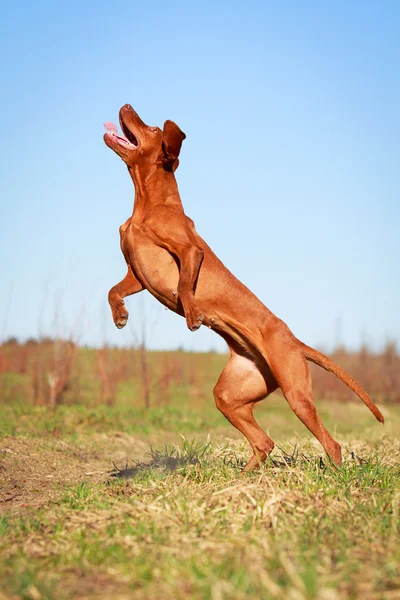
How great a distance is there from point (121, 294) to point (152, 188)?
0.99 metres

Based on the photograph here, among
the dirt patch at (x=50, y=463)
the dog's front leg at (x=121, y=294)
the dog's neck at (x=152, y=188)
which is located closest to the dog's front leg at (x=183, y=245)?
the dog's neck at (x=152, y=188)

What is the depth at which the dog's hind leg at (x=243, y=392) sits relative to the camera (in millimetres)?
6086

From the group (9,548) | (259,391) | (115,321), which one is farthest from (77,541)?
(259,391)

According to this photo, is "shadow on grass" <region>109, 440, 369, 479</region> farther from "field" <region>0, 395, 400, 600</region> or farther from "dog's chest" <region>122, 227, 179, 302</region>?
"dog's chest" <region>122, 227, 179, 302</region>

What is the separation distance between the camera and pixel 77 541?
3.48 m

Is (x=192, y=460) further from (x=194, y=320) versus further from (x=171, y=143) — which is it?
(x=171, y=143)

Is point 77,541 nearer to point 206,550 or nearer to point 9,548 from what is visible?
point 9,548

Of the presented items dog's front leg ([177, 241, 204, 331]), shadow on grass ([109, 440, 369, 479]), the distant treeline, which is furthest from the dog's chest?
the distant treeline

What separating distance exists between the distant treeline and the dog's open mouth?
28.5 feet

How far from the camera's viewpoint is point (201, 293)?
582 centimetres

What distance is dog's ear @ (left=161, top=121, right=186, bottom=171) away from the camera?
5852 mm

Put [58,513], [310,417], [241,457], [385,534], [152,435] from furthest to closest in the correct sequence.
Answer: [152,435] < [241,457] < [310,417] < [58,513] < [385,534]

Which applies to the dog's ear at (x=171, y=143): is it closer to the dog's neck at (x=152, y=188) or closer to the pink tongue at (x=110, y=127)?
the dog's neck at (x=152, y=188)

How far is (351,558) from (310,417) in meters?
2.49
